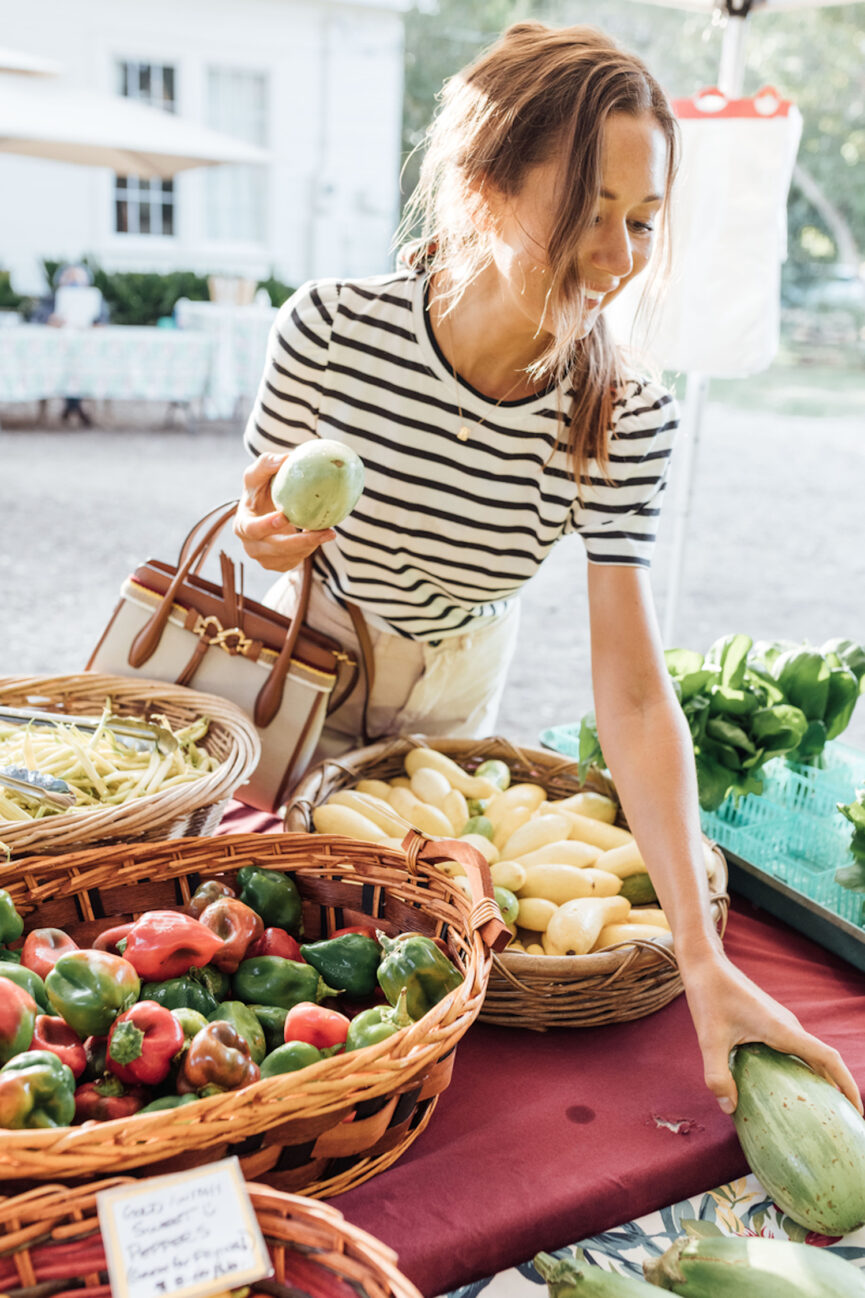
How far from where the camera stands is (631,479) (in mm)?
1670

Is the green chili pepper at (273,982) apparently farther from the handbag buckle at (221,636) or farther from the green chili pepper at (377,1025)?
the handbag buckle at (221,636)

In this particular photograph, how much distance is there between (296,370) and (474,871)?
866 mm

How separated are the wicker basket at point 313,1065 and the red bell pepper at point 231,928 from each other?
0.40 feet

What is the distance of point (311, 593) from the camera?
6.62 feet

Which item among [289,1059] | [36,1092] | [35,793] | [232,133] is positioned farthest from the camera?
[232,133]

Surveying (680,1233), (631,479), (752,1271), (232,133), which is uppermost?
(232,133)

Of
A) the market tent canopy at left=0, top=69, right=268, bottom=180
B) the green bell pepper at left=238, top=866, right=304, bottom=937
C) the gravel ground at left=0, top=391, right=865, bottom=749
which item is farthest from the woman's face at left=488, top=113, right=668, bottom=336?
the market tent canopy at left=0, top=69, right=268, bottom=180

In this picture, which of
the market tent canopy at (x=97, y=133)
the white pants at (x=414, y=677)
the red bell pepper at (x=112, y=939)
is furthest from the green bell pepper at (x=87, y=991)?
the market tent canopy at (x=97, y=133)

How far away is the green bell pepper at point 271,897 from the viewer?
4.31 feet

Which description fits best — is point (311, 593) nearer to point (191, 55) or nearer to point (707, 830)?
point (707, 830)

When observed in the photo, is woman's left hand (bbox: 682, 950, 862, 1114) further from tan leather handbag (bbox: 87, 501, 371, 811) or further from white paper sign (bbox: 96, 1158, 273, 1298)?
tan leather handbag (bbox: 87, 501, 371, 811)

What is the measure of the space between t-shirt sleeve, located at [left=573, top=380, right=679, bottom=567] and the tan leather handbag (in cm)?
50

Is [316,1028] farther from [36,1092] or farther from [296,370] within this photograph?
[296,370]

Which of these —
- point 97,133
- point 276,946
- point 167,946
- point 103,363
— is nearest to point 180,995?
point 167,946
